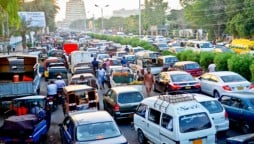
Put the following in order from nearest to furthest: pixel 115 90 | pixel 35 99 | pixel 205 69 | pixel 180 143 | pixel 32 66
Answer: pixel 180 143, pixel 35 99, pixel 115 90, pixel 32 66, pixel 205 69

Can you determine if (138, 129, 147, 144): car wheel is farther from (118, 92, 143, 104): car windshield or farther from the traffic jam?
(118, 92, 143, 104): car windshield

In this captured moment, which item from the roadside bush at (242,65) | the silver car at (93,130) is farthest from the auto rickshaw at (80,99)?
the roadside bush at (242,65)

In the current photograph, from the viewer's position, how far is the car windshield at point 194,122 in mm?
10531

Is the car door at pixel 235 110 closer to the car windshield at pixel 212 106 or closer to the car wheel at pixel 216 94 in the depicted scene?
the car windshield at pixel 212 106

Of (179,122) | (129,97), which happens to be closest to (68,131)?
(179,122)

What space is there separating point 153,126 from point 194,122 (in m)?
1.39

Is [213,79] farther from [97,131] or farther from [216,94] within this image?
[97,131]

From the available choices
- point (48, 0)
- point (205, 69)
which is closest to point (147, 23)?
point (48, 0)

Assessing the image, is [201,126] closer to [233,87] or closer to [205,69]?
[233,87]

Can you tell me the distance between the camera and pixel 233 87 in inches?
723

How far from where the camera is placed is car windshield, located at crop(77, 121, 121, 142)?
10523 millimetres

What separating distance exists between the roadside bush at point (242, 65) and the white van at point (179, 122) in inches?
490

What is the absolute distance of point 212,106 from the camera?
12.9m

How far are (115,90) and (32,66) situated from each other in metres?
9.05
